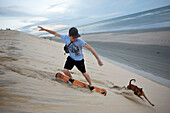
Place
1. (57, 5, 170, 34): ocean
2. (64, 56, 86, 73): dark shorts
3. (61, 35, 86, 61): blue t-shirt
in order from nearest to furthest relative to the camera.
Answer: (61, 35, 86, 61): blue t-shirt
(64, 56, 86, 73): dark shorts
(57, 5, 170, 34): ocean

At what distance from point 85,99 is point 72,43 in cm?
126

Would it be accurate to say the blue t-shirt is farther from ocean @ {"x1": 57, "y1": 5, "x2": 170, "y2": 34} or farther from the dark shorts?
ocean @ {"x1": 57, "y1": 5, "x2": 170, "y2": 34}

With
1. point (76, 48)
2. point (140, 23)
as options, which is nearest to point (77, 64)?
point (76, 48)

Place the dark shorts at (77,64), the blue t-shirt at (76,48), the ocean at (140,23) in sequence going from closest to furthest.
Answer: the blue t-shirt at (76,48) → the dark shorts at (77,64) → the ocean at (140,23)

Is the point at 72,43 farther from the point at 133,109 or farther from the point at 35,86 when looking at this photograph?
the point at 133,109

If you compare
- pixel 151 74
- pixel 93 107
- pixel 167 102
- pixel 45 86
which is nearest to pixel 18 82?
pixel 45 86

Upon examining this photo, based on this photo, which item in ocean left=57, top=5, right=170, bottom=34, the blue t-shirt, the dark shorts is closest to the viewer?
the blue t-shirt

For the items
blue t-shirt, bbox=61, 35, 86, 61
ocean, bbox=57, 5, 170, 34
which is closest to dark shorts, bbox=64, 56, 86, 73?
blue t-shirt, bbox=61, 35, 86, 61

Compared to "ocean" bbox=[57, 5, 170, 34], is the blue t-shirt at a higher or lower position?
lower

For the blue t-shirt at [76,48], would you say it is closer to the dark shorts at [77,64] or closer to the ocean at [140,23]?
the dark shorts at [77,64]

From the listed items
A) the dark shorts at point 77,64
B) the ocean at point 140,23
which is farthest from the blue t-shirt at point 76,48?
the ocean at point 140,23

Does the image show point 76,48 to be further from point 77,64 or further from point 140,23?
point 140,23

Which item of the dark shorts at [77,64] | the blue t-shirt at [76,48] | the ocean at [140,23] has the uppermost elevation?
the ocean at [140,23]

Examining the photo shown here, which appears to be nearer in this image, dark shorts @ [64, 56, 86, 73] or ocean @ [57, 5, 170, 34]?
dark shorts @ [64, 56, 86, 73]
